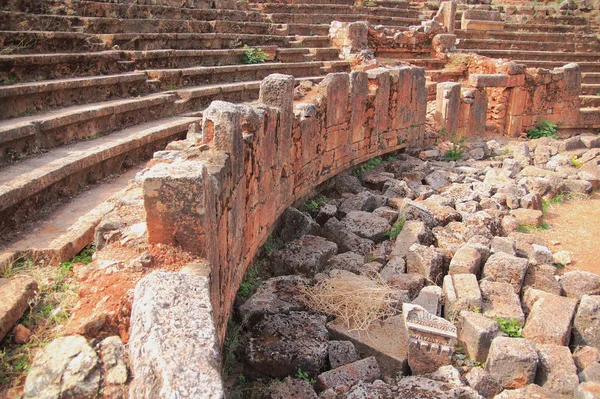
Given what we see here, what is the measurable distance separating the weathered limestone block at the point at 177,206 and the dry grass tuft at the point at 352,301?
6.49 ft

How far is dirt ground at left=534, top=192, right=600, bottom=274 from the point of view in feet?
24.6

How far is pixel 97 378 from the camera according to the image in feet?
8.18

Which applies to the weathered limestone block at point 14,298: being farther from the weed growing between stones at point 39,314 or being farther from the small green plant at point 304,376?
the small green plant at point 304,376

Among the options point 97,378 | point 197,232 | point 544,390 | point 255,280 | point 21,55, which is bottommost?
point 544,390

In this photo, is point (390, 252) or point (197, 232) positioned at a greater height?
point (197, 232)

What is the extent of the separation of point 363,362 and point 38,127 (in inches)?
161

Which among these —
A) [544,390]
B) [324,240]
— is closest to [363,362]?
[544,390]

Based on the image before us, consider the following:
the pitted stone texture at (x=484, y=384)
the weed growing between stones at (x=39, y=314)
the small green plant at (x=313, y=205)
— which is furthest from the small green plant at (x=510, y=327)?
the weed growing between stones at (x=39, y=314)

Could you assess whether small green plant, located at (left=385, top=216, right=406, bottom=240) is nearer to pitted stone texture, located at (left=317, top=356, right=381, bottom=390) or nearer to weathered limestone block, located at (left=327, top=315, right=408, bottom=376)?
weathered limestone block, located at (left=327, top=315, right=408, bottom=376)

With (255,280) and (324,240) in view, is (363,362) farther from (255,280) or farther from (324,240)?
(324,240)

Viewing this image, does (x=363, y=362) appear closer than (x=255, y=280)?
Yes

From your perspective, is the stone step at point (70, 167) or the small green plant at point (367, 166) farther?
the small green plant at point (367, 166)

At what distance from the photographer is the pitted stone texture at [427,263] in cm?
632

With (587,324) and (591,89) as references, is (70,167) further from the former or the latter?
(591,89)
